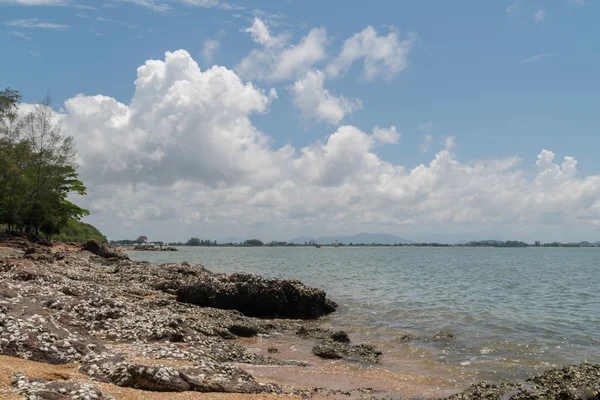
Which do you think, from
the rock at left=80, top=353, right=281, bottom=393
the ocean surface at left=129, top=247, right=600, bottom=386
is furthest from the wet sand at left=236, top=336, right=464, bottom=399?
the rock at left=80, top=353, right=281, bottom=393

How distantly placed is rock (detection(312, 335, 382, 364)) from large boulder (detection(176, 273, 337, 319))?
8.12 metres

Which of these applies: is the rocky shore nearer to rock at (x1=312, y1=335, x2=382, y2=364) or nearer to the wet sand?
rock at (x1=312, y1=335, x2=382, y2=364)

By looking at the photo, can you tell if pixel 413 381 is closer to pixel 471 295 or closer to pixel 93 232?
pixel 471 295

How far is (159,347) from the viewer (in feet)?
42.9

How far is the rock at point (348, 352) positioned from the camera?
→ 16984mm

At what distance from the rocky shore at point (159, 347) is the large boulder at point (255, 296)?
0.06 metres

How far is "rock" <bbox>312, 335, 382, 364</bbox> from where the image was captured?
17.0 meters

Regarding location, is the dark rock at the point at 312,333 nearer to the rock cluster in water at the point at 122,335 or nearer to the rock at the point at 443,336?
the rock cluster in water at the point at 122,335

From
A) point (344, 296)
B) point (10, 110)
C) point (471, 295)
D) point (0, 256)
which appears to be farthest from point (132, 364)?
point (10, 110)

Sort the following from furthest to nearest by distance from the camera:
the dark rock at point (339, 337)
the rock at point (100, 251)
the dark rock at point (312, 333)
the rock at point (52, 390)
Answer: the rock at point (100, 251)
the dark rock at point (312, 333)
the dark rock at point (339, 337)
the rock at point (52, 390)

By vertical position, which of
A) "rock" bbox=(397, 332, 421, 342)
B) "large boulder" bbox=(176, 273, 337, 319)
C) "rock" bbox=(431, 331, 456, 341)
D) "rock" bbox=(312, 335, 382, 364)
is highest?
"large boulder" bbox=(176, 273, 337, 319)

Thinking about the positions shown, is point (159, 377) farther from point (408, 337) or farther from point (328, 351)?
point (408, 337)

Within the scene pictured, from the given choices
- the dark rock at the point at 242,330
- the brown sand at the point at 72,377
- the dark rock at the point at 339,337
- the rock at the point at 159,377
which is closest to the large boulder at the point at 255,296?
the dark rock at the point at 242,330

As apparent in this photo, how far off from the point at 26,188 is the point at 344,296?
3907 centimetres
